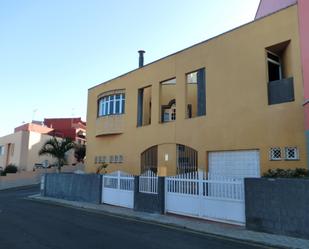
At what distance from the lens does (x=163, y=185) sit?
1400cm

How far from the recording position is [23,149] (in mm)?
42344

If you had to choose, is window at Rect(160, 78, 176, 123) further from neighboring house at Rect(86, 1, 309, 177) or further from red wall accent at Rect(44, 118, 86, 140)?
red wall accent at Rect(44, 118, 86, 140)

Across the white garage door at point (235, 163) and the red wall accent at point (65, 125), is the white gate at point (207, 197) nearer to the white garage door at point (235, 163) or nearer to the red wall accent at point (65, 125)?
the white garage door at point (235, 163)

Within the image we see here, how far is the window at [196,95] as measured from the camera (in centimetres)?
1831

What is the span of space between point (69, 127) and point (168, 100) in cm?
4164

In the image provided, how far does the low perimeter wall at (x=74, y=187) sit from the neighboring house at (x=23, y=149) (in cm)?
2063

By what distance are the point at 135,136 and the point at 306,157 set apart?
11.5 meters

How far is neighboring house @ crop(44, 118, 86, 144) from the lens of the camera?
189 ft

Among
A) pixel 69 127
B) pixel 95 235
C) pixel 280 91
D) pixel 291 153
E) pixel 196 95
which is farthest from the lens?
pixel 69 127

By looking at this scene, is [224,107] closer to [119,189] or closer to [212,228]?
[119,189]

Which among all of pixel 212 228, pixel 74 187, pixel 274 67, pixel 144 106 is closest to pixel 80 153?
pixel 144 106

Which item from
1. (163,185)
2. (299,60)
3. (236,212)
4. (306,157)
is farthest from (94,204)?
(299,60)

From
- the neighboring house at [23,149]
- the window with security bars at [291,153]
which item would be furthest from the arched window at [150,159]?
the neighboring house at [23,149]

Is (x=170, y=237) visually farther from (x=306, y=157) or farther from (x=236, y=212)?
(x=306, y=157)
